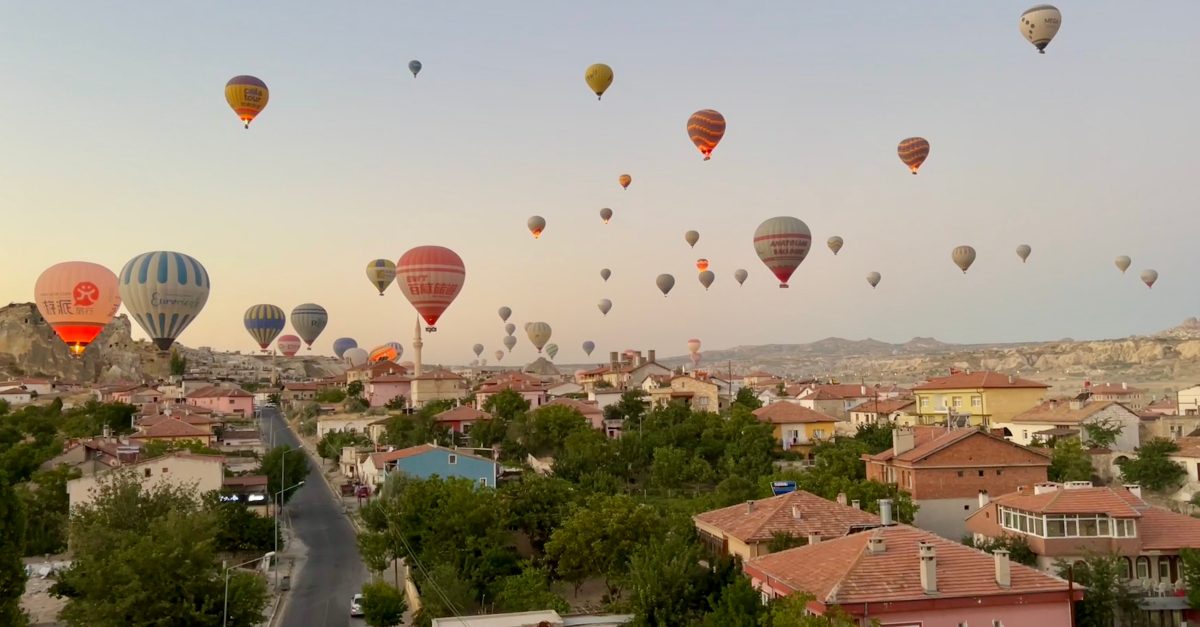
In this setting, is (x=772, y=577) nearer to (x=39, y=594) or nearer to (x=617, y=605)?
(x=617, y=605)

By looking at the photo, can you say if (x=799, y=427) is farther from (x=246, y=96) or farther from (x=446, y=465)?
(x=246, y=96)

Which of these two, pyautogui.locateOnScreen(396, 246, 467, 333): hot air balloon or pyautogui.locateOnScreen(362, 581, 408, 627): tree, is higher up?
pyautogui.locateOnScreen(396, 246, 467, 333): hot air balloon

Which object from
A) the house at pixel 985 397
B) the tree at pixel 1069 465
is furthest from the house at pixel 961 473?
the house at pixel 985 397

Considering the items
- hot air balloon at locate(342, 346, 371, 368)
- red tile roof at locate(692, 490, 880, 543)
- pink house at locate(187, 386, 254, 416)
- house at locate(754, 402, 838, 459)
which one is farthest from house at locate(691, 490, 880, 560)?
hot air balloon at locate(342, 346, 371, 368)

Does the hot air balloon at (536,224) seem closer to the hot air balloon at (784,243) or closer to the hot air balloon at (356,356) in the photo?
the hot air balloon at (784,243)

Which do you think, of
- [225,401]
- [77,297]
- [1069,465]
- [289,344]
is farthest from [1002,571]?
[289,344]

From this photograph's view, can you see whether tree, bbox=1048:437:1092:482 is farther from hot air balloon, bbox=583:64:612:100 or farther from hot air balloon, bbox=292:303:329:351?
hot air balloon, bbox=292:303:329:351

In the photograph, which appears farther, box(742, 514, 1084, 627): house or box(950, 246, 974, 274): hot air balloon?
box(950, 246, 974, 274): hot air balloon
